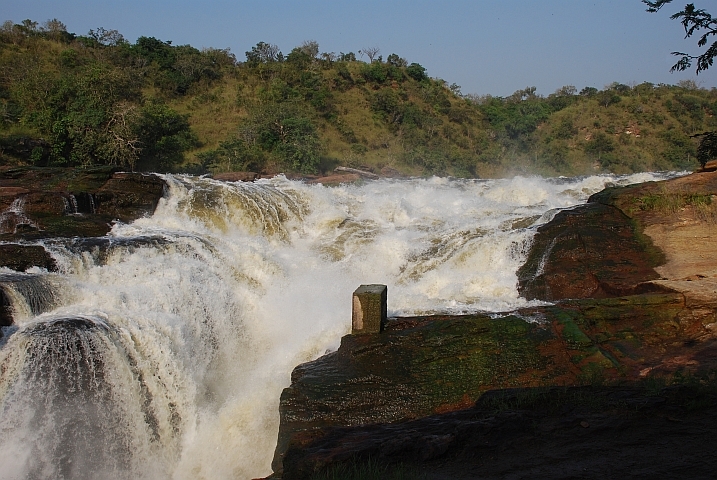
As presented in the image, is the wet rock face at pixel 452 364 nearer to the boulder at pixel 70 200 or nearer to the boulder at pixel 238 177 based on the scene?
the boulder at pixel 70 200

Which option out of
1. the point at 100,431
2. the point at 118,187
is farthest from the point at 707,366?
the point at 118,187

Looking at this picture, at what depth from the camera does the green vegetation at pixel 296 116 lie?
1992 centimetres

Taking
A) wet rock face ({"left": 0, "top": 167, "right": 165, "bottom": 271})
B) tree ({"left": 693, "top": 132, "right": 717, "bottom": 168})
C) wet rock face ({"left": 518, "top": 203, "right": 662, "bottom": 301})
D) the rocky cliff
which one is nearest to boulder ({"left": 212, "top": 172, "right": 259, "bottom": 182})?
wet rock face ({"left": 0, "top": 167, "right": 165, "bottom": 271})

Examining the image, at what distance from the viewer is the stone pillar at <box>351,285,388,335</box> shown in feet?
20.8

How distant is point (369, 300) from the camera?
6340mm

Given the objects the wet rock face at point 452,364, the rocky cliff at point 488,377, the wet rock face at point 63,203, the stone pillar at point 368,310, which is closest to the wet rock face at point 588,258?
the rocky cliff at point 488,377

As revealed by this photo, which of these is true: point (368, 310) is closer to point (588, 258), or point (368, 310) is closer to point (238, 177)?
point (588, 258)

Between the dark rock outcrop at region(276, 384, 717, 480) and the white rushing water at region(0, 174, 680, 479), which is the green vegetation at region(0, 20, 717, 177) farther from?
the dark rock outcrop at region(276, 384, 717, 480)

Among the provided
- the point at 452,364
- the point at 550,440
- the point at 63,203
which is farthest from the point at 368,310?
the point at 63,203

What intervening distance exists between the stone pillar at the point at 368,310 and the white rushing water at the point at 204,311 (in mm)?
958

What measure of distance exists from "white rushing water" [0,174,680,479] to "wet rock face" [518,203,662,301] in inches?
17.3

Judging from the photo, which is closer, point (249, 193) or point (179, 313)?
point (179, 313)

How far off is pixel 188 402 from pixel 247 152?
18051 mm

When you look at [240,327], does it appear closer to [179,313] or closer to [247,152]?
[179,313]
